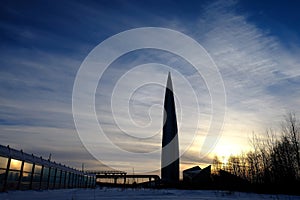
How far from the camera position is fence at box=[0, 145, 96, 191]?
695 inches

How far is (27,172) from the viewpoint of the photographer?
2144cm

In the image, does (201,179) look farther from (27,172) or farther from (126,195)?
(126,195)

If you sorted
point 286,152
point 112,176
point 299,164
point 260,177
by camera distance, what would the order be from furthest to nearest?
point 112,176 → point 260,177 → point 286,152 → point 299,164

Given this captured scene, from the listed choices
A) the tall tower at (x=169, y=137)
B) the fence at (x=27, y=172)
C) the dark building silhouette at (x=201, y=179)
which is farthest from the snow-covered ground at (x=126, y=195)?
the tall tower at (x=169, y=137)

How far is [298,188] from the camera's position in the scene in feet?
68.2

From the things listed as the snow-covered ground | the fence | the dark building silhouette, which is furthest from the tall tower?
the snow-covered ground

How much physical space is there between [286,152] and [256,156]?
5978mm

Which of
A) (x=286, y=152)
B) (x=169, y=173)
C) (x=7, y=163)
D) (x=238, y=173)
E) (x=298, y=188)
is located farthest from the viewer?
(x=169, y=173)

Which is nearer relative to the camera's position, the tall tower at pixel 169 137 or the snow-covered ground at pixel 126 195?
the snow-covered ground at pixel 126 195

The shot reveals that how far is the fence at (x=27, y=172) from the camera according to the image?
17656 millimetres

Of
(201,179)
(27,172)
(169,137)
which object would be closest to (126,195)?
(27,172)

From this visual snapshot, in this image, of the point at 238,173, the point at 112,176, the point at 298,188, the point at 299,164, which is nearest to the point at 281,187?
the point at 298,188

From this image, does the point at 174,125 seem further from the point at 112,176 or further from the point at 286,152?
the point at 286,152

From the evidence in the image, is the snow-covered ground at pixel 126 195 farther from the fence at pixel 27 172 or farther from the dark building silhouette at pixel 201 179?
the dark building silhouette at pixel 201 179
